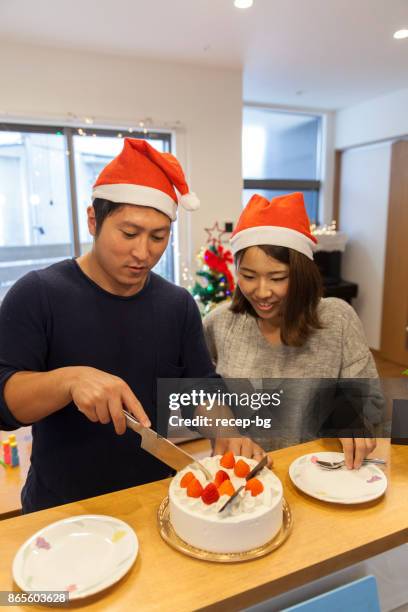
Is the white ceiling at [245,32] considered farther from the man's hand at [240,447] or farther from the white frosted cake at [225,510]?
the white frosted cake at [225,510]

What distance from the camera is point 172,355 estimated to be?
1.15 meters

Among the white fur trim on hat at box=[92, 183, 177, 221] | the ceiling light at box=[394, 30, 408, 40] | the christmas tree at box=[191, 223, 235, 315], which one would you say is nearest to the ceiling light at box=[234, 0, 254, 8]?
the ceiling light at box=[394, 30, 408, 40]

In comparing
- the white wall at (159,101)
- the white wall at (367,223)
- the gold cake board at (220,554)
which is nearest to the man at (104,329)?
the gold cake board at (220,554)

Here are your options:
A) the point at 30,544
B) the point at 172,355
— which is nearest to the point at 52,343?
the point at 172,355

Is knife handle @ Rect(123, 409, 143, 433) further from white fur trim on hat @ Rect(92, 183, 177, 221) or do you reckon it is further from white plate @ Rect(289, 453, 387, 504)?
white fur trim on hat @ Rect(92, 183, 177, 221)

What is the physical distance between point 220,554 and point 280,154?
504cm

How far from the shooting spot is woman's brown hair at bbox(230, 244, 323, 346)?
4.05 feet

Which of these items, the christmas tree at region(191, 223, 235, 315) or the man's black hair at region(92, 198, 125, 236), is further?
the christmas tree at region(191, 223, 235, 315)

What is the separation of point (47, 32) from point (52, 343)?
289 centimetres

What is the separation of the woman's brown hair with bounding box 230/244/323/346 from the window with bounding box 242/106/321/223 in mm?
3846

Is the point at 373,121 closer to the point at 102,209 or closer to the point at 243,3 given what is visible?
the point at 243,3

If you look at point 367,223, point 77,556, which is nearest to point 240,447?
point 77,556

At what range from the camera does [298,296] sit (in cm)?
124

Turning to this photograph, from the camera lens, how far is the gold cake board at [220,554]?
70 centimetres
